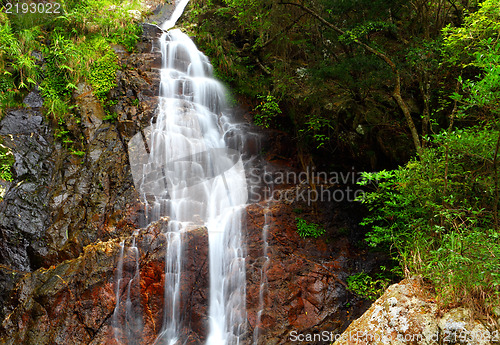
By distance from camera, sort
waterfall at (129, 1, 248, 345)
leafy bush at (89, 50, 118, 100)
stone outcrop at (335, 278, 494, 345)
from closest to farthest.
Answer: stone outcrop at (335, 278, 494, 345) < waterfall at (129, 1, 248, 345) < leafy bush at (89, 50, 118, 100)

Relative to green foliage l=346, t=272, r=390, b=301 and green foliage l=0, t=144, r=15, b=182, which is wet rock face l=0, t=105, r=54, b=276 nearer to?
green foliage l=0, t=144, r=15, b=182

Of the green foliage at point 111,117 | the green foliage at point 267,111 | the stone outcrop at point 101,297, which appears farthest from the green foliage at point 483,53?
the green foliage at point 111,117

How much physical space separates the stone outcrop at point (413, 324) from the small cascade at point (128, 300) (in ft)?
14.7

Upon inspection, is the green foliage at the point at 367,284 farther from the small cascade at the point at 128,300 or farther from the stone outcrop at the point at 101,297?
the small cascade at the point at 128,300

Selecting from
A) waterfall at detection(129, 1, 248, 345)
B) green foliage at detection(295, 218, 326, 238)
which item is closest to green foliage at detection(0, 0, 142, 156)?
waterfall at detection(129, 1, 248, 345)

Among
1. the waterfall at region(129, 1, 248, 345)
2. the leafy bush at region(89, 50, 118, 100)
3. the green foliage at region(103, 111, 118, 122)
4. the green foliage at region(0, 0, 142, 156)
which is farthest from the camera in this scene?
the leafy bush at region(89, 50, 118, 100)

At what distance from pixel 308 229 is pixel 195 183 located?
3288 mm

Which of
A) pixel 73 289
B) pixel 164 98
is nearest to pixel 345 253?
pixel 73 289

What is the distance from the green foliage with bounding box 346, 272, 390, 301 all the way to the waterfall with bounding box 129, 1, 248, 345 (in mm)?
2477

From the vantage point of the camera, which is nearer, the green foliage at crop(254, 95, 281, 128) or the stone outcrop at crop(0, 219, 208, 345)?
the stone outcrop at crop(0, 219, 208, 345)

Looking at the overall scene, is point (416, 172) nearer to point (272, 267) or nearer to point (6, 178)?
point (272, 267)

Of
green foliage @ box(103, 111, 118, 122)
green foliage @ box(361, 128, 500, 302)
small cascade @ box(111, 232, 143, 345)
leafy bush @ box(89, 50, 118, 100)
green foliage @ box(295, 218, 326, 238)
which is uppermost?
leafy bush @ box(89, 50, 118, 100)

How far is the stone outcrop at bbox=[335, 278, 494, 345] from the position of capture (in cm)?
292

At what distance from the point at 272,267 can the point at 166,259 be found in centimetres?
244
